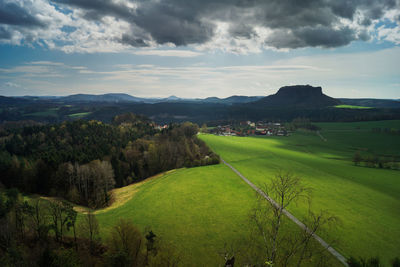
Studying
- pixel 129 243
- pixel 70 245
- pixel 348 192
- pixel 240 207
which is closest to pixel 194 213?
pixel 240 207

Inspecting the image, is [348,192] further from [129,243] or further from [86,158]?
[86,158]

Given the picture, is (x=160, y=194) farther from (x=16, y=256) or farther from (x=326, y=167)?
(x=326, y=167)

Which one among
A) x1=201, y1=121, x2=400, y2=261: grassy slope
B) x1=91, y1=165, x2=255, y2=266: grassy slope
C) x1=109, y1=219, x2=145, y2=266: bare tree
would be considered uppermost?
x1=109, y1=219, x2=145, y2=266: bare tree

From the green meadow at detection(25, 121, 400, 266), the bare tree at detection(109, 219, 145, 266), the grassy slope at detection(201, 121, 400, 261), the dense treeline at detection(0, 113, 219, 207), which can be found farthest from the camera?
the dense treeline at detection(0, 113, 219, 207)

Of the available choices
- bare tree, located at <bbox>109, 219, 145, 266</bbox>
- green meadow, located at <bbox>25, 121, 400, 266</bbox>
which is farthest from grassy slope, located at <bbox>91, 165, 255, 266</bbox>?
bare tree, located at <bbox>109, 219, 145, 266</bbox>

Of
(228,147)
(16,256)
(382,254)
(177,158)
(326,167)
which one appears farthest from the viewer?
(228,147)

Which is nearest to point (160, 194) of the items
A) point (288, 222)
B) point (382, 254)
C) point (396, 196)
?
point (288, 222)

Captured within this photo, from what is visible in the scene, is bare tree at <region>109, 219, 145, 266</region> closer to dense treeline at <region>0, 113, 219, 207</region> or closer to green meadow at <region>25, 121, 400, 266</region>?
green meadow at <region>25, 121, 400, 266</region>
